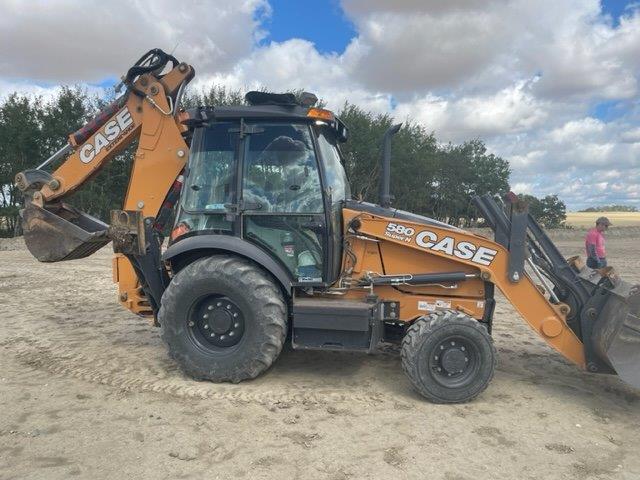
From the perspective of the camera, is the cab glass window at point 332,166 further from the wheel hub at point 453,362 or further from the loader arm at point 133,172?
the wheel hub at point 453,362

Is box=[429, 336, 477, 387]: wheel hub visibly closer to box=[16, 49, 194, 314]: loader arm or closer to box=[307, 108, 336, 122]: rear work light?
box=[307, 108, 336, 122]: rear work light

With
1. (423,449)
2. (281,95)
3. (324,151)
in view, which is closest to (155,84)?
(281,95)

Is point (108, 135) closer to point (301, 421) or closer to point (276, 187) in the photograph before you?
point (276, 187)

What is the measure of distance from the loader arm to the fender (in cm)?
60

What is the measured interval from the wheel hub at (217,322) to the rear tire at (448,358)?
1575 millimetres

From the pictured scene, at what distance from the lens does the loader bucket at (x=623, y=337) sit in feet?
14.1

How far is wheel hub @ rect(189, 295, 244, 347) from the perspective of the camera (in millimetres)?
4941

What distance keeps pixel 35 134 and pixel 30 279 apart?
18131mm

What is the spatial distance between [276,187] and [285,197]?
13 centimetres

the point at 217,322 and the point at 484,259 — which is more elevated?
the point at 484,259

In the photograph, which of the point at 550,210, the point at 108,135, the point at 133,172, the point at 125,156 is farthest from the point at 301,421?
the point at 550,210

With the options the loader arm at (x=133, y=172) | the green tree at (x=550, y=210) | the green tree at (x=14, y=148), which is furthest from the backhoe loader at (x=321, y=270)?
the green tree at (x=550, y=210)

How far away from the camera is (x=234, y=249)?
4.83m

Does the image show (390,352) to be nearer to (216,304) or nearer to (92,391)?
(216,304)
